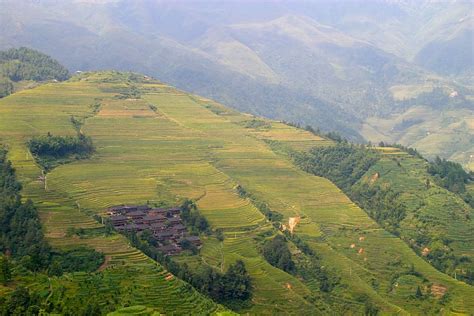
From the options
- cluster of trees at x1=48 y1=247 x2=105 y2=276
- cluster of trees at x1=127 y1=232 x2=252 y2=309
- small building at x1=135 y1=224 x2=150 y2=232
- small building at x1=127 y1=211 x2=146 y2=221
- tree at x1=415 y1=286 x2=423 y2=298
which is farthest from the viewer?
small building at x1=127 y1=211 x2=146 y2=221

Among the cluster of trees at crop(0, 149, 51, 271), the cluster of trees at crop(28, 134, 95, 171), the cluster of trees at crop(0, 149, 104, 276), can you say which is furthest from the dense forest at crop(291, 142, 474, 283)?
the cluster of trees at crop(0, 149, 51, 271)

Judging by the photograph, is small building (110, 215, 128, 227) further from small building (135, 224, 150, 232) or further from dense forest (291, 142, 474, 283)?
dense forest (291, 142, 474, 283)

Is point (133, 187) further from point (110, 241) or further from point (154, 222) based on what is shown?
point (110, 241)

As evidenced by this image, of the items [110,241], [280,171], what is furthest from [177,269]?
[280,171]

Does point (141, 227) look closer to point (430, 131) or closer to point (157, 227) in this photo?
point (157, 227)

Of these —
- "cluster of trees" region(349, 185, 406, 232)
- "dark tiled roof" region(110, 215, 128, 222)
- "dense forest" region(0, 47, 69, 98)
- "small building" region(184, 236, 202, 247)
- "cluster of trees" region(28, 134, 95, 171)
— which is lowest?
"cluster of trees" region(349, 185, 406, 232)

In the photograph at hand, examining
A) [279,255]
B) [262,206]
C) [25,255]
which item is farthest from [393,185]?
[25,255]
